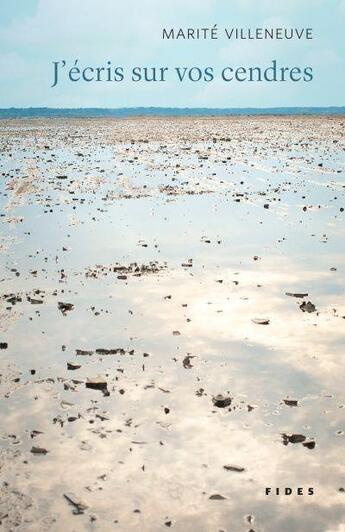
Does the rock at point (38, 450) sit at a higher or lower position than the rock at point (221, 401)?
lower

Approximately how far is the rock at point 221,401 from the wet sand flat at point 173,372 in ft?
0.04

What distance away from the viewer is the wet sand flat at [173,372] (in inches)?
221

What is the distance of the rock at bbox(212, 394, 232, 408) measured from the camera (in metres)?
7.35

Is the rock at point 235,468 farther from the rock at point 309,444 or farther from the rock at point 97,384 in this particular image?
the rock at point 97,384

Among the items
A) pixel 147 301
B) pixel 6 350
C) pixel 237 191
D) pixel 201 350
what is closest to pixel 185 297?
pixel 147 301

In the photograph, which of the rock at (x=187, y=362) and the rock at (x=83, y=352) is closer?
the rock at (x=187, y=362)

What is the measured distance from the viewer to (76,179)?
29453 mm

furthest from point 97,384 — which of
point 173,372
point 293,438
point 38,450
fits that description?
point 293,438

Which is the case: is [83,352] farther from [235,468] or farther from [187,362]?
[235,468]

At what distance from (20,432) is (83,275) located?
6645mm

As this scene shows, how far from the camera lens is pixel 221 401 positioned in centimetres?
737

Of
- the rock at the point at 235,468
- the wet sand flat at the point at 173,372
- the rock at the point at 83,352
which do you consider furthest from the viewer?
the rock at the point at 83,352

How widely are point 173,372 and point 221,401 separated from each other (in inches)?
45.2

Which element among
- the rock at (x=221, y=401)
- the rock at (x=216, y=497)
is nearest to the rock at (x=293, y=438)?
the rock at (x=221, y=401)
